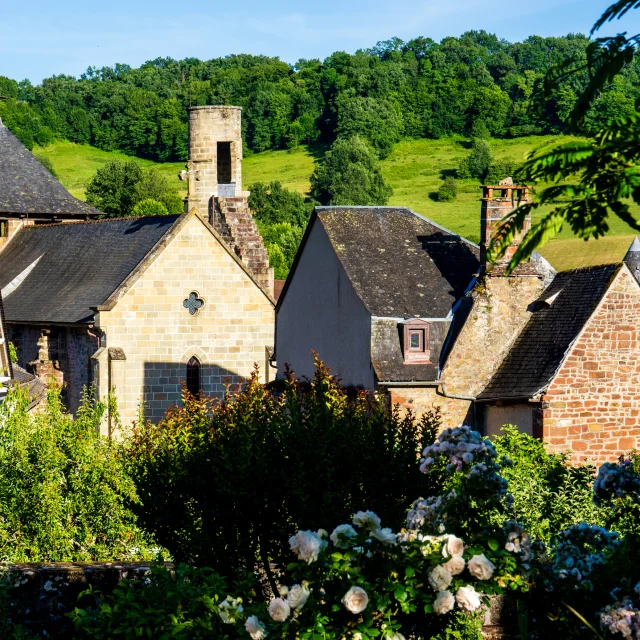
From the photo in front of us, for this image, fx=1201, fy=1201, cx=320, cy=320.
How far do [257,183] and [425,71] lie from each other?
43759mm

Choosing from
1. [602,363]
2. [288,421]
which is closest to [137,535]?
[288,421]

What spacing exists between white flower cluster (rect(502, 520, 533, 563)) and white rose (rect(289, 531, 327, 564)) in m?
1.18

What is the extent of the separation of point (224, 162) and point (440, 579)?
31.7 metres

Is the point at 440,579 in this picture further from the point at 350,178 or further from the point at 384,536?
the point at 350,178

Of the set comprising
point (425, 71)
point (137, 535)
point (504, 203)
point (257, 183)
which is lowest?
point (137, 535)

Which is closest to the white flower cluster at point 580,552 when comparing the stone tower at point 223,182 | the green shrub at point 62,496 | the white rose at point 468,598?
the white rose at point 468,598

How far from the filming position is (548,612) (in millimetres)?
7359

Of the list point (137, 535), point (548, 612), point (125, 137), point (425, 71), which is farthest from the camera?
point (425, 71)

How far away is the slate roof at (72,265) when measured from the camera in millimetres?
33469

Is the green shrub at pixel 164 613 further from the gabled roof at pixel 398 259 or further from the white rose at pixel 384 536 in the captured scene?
the gabled roof at pixel 398 259

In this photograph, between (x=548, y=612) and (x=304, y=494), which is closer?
(x=548, y=612)

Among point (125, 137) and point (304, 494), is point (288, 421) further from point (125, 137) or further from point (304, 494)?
point (125, 137)

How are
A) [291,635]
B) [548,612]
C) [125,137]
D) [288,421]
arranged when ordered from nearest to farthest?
[291,635] < [548,612] < [288,421] < [125,137]

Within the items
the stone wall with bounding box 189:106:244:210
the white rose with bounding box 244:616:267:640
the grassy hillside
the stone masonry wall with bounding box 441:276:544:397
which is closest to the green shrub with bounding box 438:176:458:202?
the grassy hillside
